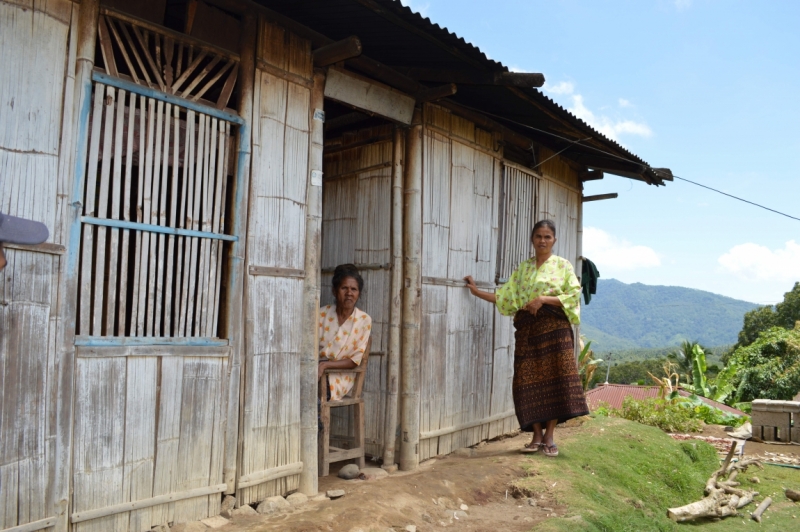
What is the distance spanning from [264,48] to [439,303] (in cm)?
296

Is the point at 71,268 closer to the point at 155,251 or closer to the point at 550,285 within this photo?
the point at 155,251

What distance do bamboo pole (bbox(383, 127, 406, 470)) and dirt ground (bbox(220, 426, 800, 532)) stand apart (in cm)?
36

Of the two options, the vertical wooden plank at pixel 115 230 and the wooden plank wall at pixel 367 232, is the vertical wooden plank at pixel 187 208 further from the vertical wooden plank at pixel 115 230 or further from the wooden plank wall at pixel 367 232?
the wooden plank wall at pixel 367 232

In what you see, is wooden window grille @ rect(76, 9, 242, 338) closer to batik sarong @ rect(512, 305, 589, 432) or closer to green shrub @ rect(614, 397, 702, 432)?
batik sarong @ rect(512, 305, 589, 432)

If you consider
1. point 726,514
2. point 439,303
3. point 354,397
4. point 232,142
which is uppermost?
point 232,142

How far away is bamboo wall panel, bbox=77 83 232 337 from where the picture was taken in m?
3.64

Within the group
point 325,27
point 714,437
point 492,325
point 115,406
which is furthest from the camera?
point 714,437

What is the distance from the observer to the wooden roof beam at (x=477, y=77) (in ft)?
17.6

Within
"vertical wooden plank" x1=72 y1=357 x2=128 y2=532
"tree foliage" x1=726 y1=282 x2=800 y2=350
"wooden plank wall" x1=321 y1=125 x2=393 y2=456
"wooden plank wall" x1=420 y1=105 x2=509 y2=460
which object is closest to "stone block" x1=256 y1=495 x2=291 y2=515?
"vertical wooden plank" x1=72 y1=357 x2=128 y2=532

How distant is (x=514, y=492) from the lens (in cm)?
529

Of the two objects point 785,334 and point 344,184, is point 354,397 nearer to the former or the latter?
point 344,184

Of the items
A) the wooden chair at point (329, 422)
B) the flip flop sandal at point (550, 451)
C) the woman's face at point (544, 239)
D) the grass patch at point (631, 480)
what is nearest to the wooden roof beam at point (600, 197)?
the grass patch at point (631, 480)

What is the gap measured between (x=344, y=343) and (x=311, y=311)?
80cm

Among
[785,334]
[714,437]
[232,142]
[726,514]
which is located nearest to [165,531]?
[232,142]
